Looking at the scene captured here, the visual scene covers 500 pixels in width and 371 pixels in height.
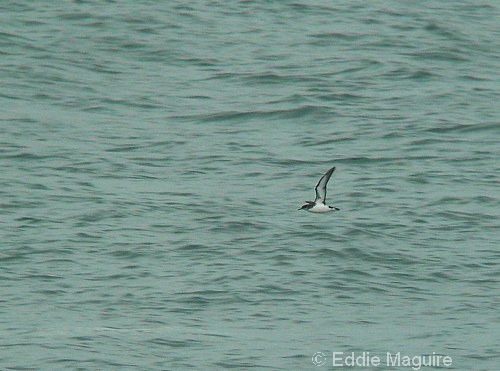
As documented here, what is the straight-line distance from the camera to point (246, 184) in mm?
20891

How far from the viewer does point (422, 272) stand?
1725cm

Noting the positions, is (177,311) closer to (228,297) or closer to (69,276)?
(228,297)

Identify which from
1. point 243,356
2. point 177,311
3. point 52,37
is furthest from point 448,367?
point 52,37

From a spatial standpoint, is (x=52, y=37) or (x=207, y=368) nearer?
(x=207, y=368)

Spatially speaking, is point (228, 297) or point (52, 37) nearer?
point (228, 297)

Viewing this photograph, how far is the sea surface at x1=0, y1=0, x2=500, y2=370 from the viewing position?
15.1 meters

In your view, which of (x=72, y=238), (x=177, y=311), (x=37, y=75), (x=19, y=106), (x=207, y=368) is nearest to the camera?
(x=207, y=368)

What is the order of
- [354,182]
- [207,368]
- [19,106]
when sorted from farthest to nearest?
1. [19,106]
2. [354,182]
3. [207,368]

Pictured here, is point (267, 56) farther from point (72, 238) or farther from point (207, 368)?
point (207, 368)

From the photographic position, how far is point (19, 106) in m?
24.8

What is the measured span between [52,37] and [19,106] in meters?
4.69

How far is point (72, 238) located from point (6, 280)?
186cm

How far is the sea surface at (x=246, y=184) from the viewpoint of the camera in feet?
49.7

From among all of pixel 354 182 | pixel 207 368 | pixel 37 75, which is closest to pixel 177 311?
pixel 207 368
